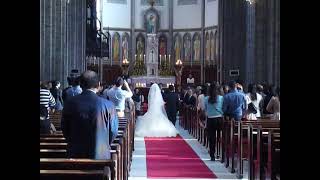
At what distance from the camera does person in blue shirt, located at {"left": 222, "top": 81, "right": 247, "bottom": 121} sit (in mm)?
13141

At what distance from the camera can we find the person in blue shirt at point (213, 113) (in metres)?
13.7

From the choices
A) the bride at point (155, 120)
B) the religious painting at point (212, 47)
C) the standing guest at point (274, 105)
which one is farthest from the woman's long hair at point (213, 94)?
the religious painting at point (212, 47)

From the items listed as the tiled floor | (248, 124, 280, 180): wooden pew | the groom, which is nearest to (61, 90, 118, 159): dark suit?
(248, 124, 280, 180): wooden pew

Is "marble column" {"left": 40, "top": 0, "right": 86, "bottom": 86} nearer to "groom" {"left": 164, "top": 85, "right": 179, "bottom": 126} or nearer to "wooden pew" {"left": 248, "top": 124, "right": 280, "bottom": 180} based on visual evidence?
"groom" {"left": 164, "top": 85, "right": 179, "bottom": 126}

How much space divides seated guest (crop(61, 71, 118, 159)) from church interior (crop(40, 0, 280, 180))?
0.04 meters

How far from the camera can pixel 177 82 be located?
4612cm

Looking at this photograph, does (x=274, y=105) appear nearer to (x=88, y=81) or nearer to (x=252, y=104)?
(x=252, y=104)

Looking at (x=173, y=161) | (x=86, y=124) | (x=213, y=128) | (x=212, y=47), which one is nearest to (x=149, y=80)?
(x=212, y=47)

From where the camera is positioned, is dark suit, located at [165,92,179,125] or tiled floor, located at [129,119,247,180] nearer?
tiled floor, located at [129,119,247,180]

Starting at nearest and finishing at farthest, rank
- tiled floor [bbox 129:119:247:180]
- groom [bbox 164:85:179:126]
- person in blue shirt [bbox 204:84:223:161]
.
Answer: tiled floor [bbox 129:119:247:180], person in blue shirt [bbox 204:84:223:161], groom [bbox 164:85:179:126]

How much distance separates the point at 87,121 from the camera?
6.36 m

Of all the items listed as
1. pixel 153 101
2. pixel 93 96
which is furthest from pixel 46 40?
pixel 93 96

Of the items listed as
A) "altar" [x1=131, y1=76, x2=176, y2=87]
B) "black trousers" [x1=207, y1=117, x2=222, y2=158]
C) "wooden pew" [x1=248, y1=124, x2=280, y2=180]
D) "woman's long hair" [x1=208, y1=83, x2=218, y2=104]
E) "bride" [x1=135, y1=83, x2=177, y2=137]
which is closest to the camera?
"wooden pew" [x1=248, y1=124, x2=280, y2=180]

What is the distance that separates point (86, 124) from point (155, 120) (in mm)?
14357
